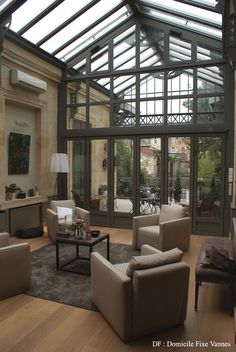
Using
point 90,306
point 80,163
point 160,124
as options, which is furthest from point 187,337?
point 80,163

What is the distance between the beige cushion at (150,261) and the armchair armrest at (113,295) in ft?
0.33

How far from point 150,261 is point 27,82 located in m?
5.03

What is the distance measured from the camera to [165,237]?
473 centimetres

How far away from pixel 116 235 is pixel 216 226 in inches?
85.8

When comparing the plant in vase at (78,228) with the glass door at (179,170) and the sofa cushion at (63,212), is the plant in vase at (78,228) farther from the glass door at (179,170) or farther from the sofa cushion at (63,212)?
the glass door at (179,170)

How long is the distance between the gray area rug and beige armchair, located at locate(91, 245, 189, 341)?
0.60 m

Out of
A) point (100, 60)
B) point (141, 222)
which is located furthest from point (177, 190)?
point (100, 60)

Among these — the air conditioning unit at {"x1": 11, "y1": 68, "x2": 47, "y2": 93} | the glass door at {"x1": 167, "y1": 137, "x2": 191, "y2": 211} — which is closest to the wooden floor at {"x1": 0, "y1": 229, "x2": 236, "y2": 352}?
the glass door at {"x1": 167, "y1": 137, "x2": 191, "y2": 211}

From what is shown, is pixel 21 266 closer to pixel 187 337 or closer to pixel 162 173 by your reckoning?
pixel 187 337

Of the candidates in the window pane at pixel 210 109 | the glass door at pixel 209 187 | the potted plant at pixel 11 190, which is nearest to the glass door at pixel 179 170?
the glass door at pixel 209 187

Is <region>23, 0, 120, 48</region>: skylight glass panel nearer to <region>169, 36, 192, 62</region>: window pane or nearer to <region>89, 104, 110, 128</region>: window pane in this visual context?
<region>169, 36, 192, 62</region>: window pane

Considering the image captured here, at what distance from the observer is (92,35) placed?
702 cm

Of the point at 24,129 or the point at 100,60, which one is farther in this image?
the point at 100,60

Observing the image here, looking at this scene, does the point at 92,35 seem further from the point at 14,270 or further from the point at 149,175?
the point at 14,270
